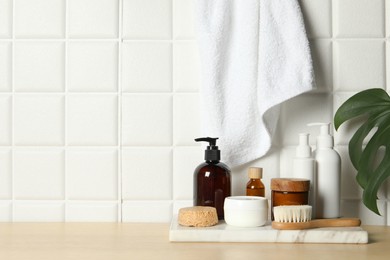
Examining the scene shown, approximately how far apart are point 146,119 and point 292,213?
1.41 feet

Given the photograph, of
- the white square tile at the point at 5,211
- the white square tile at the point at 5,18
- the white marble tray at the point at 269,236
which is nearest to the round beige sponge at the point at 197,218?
the white marble tray at the point at 269,236

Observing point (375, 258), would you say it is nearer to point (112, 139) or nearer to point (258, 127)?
point (258, 127)

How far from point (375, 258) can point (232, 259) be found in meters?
0.25

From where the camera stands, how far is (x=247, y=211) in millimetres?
1103

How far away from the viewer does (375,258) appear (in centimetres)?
95

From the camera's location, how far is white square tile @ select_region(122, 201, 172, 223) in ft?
4.34

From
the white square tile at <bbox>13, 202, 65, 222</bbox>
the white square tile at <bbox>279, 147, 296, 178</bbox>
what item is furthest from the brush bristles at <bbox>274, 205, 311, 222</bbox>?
the white square tile at <bbox>13, 202, 65, 222</bbox>

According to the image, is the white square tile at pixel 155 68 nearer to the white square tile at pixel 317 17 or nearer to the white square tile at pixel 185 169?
the white square tile at pixel 185 169

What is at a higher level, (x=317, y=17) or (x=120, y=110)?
(x=317, y=17)

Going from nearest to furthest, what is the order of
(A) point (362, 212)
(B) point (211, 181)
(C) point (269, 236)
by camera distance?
(C) point (269, 236) < (B) point (211, 181) < (A) point (362, 212)

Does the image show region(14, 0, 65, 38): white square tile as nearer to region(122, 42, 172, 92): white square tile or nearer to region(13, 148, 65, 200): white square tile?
region(122, 42, 172, 92): white square tile

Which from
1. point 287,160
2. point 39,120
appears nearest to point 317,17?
point 287,160

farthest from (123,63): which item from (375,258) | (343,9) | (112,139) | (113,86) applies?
(375,258)

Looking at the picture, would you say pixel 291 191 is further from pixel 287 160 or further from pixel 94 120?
pixel 94 120
